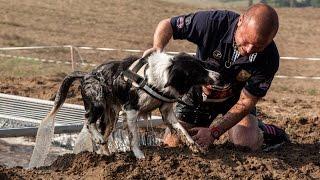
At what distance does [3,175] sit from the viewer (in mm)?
4934

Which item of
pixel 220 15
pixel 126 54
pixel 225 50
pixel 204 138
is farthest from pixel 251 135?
pixel 126 54

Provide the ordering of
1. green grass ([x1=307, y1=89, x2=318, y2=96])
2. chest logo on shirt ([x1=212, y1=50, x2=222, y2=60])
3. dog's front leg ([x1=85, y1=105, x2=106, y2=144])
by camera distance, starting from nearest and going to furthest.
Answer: dog's front leg ([x1=85, y1=105, x2=106, y2=144])
chest logo on shirt ([x1=212, y1=50, x2=222, y2=60])
green grass ([x1=307, y1=89, x2=318, y2=96])

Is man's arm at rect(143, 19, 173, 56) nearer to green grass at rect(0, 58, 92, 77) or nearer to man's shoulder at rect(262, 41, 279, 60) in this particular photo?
man's shoulder at rect(262, 41, 279, 60)

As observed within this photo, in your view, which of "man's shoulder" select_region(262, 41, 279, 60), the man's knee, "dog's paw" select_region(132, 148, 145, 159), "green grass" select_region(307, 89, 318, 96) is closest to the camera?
"dog's paw" select_region(132, 148, 145, 159)

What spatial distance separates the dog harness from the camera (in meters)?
5.27

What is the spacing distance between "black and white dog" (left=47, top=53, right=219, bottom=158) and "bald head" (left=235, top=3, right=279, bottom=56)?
1.43ft

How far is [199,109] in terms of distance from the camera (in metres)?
6.70

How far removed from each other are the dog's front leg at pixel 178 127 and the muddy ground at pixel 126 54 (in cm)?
11

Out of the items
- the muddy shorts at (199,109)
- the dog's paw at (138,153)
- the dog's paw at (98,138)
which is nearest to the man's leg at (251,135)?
the muddy shorts at (199,109)

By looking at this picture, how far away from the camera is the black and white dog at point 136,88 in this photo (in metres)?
5.30

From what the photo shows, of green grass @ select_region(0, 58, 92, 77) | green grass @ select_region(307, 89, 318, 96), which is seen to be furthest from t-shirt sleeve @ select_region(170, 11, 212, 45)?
green grass @ select_region(307, 89, 318, 96)

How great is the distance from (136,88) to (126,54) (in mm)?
14253

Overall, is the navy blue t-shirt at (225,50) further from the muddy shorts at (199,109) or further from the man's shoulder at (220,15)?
the muddy shorts at (199,109)

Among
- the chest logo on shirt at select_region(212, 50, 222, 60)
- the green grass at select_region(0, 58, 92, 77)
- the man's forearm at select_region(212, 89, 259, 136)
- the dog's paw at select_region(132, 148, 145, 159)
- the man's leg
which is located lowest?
the green grass at select_region(0, 58, 92, 77)
